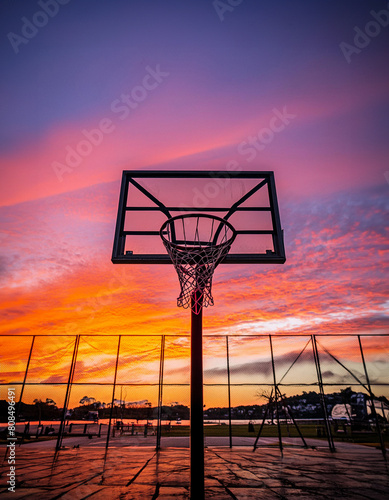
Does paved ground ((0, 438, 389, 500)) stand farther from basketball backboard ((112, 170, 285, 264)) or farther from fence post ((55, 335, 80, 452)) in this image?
basketball backboard ((112, 170, 285, 264))

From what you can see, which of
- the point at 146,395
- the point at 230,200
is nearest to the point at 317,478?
the point at 230,200

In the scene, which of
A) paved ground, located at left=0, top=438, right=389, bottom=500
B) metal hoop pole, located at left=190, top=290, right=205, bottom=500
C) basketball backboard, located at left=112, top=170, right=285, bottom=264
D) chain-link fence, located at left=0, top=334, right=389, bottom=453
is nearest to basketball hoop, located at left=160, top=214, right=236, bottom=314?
basketball backboard, located at left=112, top=170, right=285, bottom=264

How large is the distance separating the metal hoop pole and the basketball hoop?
441 millimetres

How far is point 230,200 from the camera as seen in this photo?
593 centimetres

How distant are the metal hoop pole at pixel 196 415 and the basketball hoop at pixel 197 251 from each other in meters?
0.44

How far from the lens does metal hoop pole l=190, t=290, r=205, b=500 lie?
3656 millimetres

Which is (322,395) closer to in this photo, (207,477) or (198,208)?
(207,477)

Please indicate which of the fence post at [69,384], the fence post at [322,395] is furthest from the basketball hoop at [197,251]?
the fence post at [69,384]

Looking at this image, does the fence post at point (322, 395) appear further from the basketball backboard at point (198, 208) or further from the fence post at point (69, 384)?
the fence post at point (69, 384)

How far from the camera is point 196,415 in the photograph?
3.97m

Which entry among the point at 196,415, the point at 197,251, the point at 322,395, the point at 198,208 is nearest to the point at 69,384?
the point at 196,415

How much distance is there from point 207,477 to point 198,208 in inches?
194

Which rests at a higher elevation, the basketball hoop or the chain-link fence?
the basketball hoop

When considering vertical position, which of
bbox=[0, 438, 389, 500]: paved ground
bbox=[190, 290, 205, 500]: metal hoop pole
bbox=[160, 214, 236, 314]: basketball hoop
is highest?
bbox=[160, 214, 236, 314]: basketball hoop
